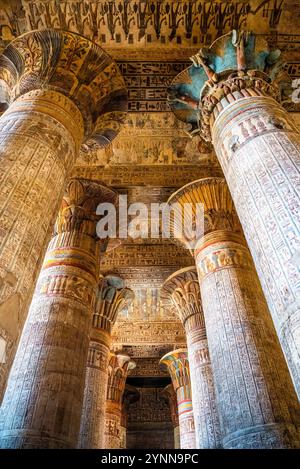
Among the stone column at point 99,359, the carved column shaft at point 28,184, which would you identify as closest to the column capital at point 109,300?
the stone column at point 99,359

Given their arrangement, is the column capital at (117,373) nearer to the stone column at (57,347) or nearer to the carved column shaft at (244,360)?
the stone column at (57,347)

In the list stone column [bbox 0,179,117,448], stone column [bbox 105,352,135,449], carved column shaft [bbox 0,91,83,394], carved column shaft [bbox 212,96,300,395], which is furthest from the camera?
stone column [bbox 105,352,135,449]

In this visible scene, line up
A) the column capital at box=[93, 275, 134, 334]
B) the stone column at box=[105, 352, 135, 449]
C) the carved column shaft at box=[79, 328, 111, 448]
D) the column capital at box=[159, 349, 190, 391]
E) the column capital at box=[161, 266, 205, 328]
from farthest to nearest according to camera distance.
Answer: the column capital at box=[159, 349, 190, 391]
the stone column at box=[105, 352, 135, 449]
the column capital at box=[93, 275, 134, 334]
the column capital at box=[161, 266, 205, 328]
the carved column shaft at box=[79, 328, 111, 448]

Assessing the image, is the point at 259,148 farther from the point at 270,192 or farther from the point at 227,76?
the point at 227,76

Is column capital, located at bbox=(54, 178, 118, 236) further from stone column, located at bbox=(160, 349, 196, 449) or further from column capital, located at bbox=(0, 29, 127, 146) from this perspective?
stone column, located at bbox=(160, 349, 196, 449)

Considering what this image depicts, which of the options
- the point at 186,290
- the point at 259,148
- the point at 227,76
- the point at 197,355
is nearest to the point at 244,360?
the point at 259,148

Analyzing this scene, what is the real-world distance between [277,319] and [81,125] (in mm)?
2682

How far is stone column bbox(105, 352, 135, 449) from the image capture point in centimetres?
831

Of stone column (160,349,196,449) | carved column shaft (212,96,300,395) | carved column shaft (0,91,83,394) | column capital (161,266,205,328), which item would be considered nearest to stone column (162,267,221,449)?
column capital (161,266,205,328)

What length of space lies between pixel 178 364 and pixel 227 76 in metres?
6.85

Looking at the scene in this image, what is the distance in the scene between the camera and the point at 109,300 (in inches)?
275

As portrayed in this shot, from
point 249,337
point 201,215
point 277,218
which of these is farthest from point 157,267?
point 277,218

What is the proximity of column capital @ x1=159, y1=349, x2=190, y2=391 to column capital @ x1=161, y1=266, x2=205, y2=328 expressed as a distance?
226 centimetres

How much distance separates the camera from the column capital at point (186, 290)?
21.8 ft
